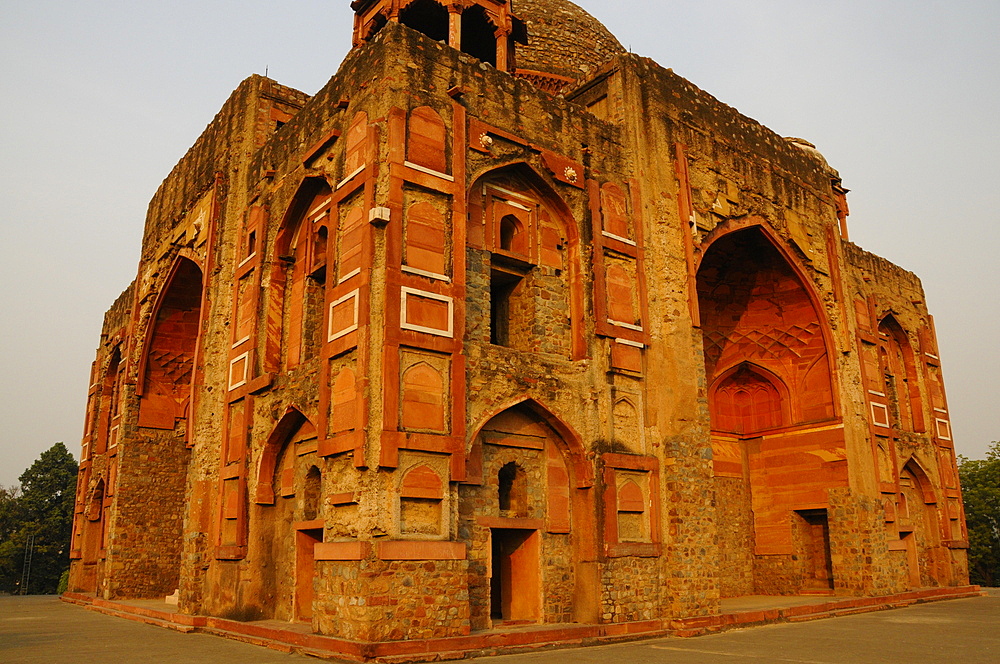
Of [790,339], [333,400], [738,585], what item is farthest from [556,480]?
[790,339]

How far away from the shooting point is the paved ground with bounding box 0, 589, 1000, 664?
27.9ft

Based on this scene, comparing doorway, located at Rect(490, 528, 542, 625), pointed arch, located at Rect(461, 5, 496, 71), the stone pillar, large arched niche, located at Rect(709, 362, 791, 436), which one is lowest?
doorway, located at Rect(490, 528, 542, 625)

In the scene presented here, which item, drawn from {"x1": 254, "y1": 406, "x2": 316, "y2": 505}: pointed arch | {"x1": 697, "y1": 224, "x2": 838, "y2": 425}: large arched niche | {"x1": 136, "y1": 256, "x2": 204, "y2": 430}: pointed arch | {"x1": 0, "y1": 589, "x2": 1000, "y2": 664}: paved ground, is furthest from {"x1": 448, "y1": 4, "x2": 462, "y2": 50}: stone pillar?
{"x1": 0, "y1": 589, "x2": 1000, "y2": 664}: paved ground

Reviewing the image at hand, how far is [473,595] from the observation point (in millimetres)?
9953

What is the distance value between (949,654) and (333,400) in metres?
7.51

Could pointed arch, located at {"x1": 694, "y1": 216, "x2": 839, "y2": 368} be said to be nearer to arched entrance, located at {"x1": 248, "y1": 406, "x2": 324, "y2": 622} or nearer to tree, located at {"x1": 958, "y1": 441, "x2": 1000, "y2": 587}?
arched entrance, located at {"x1": 248, "y1": 406, "x2": 324, "y2": 622}

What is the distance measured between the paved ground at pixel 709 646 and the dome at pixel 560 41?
42.9 feet

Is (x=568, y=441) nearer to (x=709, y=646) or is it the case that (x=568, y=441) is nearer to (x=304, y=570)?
(x=709, y=646)

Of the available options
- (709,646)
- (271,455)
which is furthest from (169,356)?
(709,646)

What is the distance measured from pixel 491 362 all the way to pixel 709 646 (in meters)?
4.37

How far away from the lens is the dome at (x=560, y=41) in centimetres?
1931

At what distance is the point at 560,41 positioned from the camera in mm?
19984

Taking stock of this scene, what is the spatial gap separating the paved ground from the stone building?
1.01 meters

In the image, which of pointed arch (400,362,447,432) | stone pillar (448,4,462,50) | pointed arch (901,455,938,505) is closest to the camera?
pointed arch (400,362,447,432)
